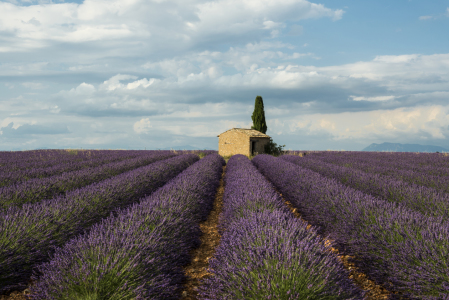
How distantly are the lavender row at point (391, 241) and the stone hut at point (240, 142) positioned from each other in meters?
18.8

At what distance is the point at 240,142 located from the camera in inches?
973

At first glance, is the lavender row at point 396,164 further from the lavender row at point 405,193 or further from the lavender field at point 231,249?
the lavender field at point 231,249

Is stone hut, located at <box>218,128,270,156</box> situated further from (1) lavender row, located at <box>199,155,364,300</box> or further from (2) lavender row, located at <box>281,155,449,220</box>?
(1) lavender row, located at <box>199,155,364,300</box>

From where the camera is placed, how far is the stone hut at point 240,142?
957 inches

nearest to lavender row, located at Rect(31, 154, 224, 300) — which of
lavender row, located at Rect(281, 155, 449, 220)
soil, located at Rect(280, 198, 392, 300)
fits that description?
soil, located at Rect(280, 198, 392, 300)

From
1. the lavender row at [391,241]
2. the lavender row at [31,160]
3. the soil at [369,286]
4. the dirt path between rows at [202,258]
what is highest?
the lavender row at [31,160]

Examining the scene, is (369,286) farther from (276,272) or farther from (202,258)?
(202,258)

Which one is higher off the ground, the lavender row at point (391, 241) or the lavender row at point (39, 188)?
the lavender row at point (39, 188)

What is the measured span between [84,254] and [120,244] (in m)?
0.35

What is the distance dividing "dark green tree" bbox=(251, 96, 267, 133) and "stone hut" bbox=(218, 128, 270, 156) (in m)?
4.72

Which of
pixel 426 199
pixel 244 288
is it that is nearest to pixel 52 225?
pixel 244 288

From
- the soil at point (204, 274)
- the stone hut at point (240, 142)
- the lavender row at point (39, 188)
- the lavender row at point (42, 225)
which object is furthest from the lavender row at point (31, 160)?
the stone hut at point (240, 142)

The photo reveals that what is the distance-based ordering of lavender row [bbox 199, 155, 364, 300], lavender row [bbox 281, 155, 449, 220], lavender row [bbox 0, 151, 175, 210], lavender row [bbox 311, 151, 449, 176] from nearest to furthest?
lavender row [bbox 199, 155, 364, 300], lavender row [bbox 281, 155, 449, 220], lavender row [bbox 0, 151, 175, 210], lavender row [bbox 311, 151, 449, 176]

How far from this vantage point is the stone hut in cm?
2430
